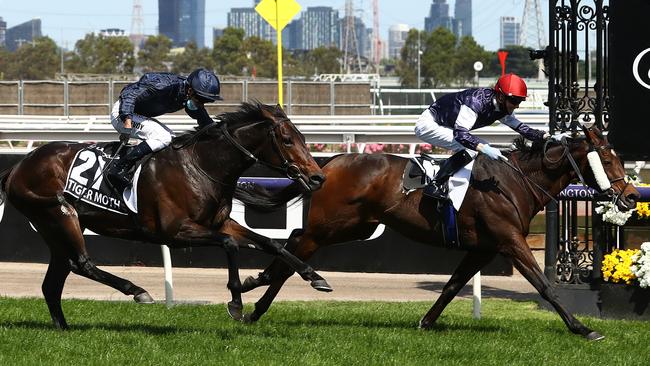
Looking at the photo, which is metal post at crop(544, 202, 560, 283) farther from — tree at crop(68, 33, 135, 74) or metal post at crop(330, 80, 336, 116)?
tree at crop(68, 33, 135, 74)

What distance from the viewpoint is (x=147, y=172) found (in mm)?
8664

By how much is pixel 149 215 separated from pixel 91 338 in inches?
36.0

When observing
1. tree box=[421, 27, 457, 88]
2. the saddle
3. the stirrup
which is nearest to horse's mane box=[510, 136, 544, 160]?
the saddle

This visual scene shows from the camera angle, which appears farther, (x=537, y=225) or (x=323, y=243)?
(x=537, y=225)

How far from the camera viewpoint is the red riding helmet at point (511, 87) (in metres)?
8.92

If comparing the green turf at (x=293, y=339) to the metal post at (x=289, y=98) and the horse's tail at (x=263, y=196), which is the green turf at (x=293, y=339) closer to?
the horse's tail at (x=263, y=196)

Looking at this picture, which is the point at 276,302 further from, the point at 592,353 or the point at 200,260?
the point at 592,353

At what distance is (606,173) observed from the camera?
895 cm

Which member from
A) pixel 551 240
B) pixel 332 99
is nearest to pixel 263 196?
pixel 551 240

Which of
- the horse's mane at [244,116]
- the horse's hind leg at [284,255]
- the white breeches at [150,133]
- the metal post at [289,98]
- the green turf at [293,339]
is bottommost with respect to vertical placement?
the green turf at [293,339]

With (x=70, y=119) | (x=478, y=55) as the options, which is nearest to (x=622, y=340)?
(x=70, y=119)

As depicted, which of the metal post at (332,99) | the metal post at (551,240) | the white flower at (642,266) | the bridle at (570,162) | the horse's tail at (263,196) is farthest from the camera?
the metal post at (332,99)

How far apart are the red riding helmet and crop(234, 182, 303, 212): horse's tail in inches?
64.5

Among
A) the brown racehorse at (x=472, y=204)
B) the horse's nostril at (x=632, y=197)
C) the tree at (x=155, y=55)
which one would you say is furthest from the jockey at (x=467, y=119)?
the tree at (x=155, y=55)
